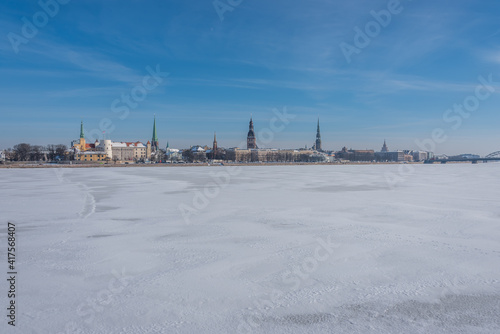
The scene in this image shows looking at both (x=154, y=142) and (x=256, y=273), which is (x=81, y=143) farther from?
(x=256, y=273)

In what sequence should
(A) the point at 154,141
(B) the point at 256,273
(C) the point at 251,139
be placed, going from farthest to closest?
(C) the point at 251,139, (A) the point at 154,141, (B) the point at 256,273

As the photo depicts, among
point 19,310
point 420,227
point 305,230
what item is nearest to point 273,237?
point 305,230

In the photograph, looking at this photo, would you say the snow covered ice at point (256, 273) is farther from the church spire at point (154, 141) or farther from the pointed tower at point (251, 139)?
the pointed tower at point (251, 139)

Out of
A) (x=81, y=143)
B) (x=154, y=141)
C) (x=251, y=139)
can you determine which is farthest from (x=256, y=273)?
(x=251, y=139)

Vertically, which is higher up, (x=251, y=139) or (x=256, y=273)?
(x=251, y=139)

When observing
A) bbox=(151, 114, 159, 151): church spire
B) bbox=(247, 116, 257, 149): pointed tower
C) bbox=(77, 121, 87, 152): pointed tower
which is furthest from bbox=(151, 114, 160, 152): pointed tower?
bbox=(247, 116, 257, 149): pointed tower

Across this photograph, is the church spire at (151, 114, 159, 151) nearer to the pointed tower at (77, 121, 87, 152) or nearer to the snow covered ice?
the pointed tower at (77, 121, 87, 152)

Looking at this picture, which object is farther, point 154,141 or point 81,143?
point 154,141

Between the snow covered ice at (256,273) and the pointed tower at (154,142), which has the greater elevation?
the pointed tower at (154,142)

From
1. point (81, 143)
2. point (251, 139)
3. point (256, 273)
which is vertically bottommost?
point (256, 273)

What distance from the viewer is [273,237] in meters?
6.54

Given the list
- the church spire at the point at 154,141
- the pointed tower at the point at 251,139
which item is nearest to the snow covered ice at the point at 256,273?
the church spire at the point at 154,141

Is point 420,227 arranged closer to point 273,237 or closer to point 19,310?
point 273,237

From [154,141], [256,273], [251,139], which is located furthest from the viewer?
[251,139]
